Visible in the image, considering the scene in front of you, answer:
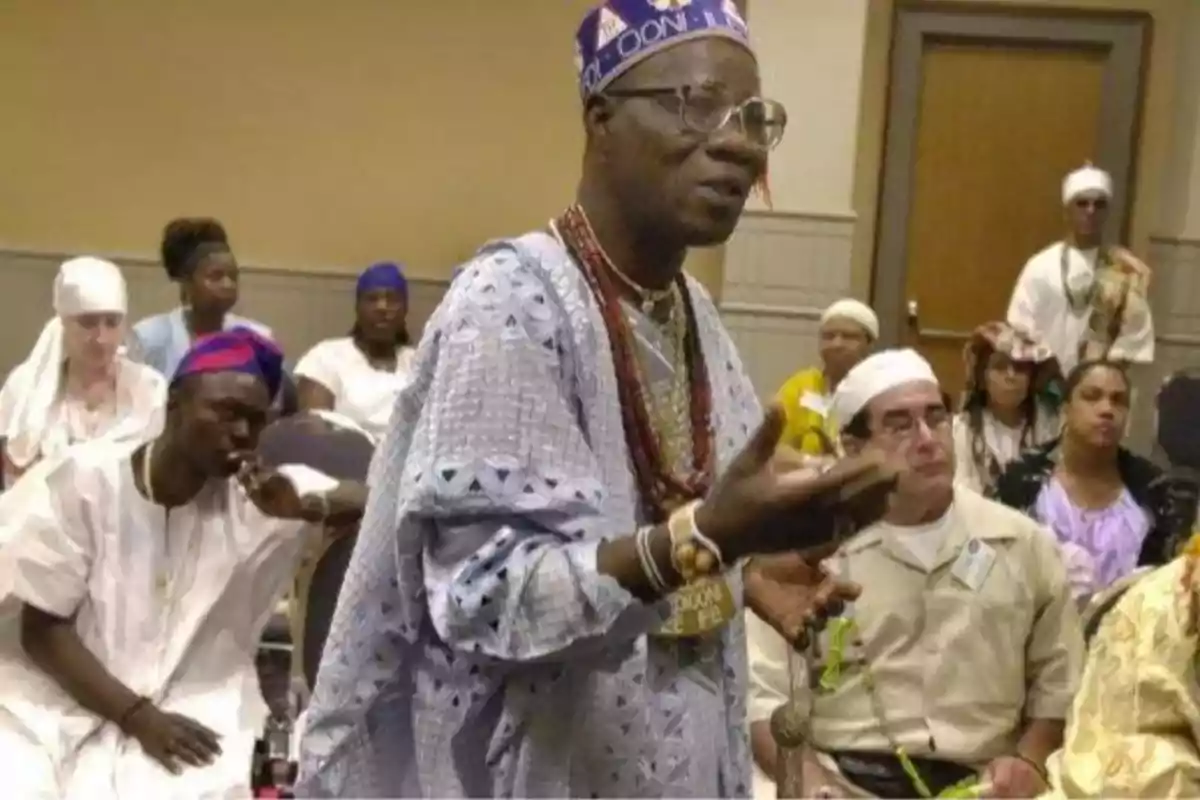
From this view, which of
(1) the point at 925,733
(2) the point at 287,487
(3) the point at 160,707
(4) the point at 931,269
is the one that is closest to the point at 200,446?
(2) the point at 287,487

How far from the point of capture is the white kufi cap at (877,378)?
289 cm

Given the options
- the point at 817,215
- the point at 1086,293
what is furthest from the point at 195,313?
the point at 1086,293

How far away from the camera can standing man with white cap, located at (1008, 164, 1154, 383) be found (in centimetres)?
625

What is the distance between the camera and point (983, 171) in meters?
7.01

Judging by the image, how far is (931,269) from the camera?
7.08 metres

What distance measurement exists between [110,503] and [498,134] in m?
4.62

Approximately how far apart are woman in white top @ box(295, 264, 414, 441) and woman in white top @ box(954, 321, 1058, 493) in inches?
75.1

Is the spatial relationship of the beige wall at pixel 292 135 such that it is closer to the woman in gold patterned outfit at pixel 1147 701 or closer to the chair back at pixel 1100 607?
the chair back at pixel 1100 607

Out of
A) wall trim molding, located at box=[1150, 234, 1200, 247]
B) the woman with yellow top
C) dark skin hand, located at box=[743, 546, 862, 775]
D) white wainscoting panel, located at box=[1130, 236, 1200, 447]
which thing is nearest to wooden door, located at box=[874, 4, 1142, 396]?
wall trim molding, located at box=[1150, 234, 1200, 247]

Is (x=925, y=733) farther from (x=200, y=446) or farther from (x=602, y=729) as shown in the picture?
(x=602, y=729)

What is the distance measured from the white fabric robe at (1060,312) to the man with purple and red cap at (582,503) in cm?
497

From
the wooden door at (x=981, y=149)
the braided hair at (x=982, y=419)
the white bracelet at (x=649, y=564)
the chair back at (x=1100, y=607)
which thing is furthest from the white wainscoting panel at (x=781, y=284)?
the white bracelet at (x=649, y=564)

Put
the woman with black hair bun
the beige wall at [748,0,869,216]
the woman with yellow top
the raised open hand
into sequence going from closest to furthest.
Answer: the raised open hand < the woman with yellow top < the woman with black hair bun < the beige wall at [748,0,869,216]

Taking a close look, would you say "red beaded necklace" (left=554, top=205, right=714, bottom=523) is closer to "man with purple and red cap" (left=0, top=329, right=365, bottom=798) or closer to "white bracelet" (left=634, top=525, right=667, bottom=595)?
"white bracelet" (left=634, top=525, right=667, bottom=595)
